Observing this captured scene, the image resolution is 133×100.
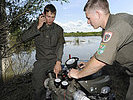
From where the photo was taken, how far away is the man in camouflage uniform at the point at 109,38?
4.85ft

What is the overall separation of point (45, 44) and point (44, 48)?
0.09 meters

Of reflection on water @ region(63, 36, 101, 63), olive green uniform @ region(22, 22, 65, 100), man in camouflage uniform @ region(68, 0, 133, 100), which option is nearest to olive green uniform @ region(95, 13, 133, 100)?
man in camouflage uniform @ region(68, 0, 133, 100)

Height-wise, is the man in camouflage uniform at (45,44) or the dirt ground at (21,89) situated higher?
the man in camouflage uniform at (45,44)

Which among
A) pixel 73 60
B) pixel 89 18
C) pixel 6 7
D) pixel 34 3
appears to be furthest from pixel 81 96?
pixel 6 7

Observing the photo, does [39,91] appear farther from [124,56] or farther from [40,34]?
[124,56]

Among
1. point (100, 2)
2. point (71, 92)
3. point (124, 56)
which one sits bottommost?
point (71, 92)

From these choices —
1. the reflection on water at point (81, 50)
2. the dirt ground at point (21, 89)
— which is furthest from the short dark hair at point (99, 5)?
the reflection on water at point (81, 50)

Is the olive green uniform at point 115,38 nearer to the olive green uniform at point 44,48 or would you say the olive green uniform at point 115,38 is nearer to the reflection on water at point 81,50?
the olive green uniform at point 44,48

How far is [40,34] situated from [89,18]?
5.12 ft

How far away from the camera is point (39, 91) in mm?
2930

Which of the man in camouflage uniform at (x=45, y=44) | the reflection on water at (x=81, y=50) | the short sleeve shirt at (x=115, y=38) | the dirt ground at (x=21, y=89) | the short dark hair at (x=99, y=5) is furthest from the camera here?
the reflection on water at (x=81, y=50)

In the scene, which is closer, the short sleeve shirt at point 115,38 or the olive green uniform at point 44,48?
the short sleeve shirt at point 115,38

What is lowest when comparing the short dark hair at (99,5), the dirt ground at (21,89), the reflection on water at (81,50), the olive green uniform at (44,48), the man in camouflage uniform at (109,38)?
the reflection on water at (81,50)

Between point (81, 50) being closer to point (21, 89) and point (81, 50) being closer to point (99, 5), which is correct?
point (21, 89)
